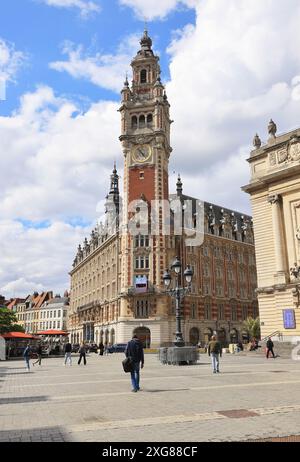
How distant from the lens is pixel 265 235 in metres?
41.3

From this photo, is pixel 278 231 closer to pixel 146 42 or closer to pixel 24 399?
pixel 24 399

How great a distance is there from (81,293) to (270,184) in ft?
210

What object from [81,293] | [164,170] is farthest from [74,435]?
[81,293]

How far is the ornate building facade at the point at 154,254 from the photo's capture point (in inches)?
2379

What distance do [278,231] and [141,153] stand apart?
1282 inches

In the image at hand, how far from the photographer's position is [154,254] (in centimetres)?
6100

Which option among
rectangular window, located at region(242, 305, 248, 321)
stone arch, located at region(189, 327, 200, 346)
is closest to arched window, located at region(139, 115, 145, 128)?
stone arch, located at region(189, 327, 200, 346)

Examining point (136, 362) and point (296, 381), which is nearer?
point (136, 362)

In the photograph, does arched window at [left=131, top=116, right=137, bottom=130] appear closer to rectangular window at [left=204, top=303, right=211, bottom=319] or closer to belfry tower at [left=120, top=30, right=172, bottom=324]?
belfry tower at [left=120, top=30, right=172, bottom=324]

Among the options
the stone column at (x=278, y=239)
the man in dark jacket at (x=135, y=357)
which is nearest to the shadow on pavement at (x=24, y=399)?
the man in dark jacket at (x=135, y=357)

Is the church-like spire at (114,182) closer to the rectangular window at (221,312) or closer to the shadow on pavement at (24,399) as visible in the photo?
the rectangular window at (221,312)

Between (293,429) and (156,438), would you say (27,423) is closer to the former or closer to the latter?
(156,438)

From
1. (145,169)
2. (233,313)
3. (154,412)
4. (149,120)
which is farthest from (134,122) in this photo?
(154,412)

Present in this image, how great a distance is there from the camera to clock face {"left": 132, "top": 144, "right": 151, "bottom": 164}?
65688mm
